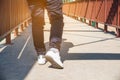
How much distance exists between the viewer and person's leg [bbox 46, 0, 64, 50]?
4648 mm

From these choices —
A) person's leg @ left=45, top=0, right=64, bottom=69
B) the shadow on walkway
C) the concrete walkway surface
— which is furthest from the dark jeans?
the shadow on walkway

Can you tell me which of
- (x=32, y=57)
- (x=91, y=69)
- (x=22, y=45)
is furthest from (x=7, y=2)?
(x=91, y=69)

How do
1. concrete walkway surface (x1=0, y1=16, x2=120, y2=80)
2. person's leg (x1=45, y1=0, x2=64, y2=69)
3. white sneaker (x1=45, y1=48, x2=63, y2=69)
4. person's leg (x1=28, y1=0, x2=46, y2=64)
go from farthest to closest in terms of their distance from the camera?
person's leg (x1=28, y1=0, x2=46, y2=64)
person's leg (x1=45, y1=0, x2=64, y2=69)
white sneaker (x1=45, y1=48, x2=63, y2=69)
concrete walkway surface (x1=0, y1=16, x2=120, y2=80)

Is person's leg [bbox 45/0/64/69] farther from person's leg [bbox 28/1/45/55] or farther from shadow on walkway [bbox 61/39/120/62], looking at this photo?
shadow on walkway [bbox 61/39/120/62]

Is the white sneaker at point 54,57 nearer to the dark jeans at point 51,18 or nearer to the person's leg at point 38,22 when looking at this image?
the dark jeans at point 51,18

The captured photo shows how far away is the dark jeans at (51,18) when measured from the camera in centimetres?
Answer: 466

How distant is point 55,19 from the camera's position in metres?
4.70

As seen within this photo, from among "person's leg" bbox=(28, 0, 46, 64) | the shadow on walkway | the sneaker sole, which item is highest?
"person's leg" bbox=(28, 0, 46, 64)

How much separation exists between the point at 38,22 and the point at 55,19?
32 cm

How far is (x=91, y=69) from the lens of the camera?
458 cm

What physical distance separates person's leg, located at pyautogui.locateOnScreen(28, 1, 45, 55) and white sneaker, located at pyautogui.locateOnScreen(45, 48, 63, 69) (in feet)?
1.51

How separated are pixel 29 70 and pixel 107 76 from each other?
0.98 metres

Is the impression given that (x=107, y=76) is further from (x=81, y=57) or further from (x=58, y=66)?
(x=81, y=57)

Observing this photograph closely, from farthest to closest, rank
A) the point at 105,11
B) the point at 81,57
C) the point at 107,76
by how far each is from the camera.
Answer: the point at 105,11
the point at 81,57
the point at 107,76
